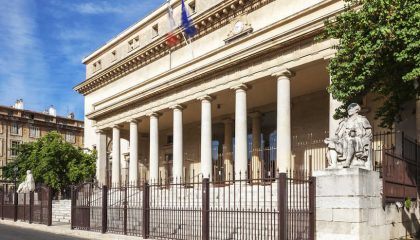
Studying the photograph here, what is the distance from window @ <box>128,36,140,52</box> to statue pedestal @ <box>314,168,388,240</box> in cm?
3153

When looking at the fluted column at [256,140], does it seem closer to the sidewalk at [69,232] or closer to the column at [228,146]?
the column at [228,146]

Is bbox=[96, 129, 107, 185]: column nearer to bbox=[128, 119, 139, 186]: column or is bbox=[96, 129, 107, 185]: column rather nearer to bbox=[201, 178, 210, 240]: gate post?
bbox=[128, 119, 139, 186]: column

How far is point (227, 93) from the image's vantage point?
2627 cm

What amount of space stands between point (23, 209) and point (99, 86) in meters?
20.7

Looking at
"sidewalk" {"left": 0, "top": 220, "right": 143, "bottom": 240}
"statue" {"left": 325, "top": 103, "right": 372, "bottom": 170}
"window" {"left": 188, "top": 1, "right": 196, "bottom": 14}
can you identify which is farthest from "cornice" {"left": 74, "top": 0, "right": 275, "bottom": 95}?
"statue" {"left": 325, "top": 103, "right": 372, "bottom": 170}

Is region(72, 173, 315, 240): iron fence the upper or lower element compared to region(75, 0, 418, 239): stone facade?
lower

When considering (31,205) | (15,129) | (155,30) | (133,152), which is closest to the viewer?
(31,205)

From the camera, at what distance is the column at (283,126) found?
21348mm

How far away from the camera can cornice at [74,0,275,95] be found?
1144 inches

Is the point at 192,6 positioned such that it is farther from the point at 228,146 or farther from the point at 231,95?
the point at 231,95

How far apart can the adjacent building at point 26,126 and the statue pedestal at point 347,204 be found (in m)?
60.1

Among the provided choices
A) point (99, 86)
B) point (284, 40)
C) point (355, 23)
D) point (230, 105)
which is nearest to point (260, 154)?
point (230, 105)

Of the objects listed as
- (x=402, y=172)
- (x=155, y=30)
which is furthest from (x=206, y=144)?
(x=155, y=30)

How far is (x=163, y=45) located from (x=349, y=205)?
2626cm
